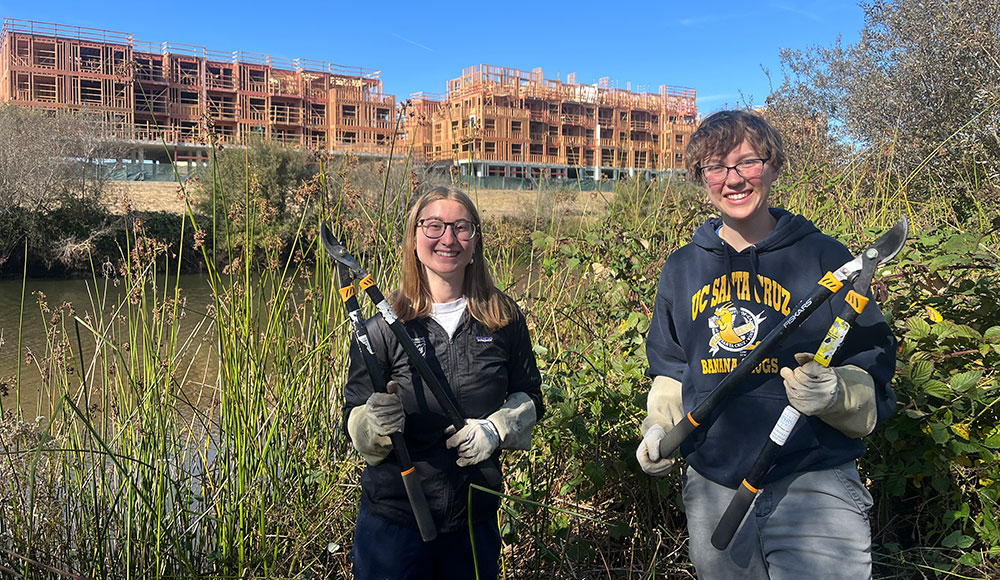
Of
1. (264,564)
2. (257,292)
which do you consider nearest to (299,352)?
(257,292)

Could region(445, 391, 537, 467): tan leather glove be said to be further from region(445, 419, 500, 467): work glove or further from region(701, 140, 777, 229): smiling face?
region(701, 140, 777, 229): smiling face

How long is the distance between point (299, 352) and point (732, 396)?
6.27 feet

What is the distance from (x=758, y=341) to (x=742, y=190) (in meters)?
0.35

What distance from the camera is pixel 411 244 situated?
1.95 meters

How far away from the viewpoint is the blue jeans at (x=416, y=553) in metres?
1.77

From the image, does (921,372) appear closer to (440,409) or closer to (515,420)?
(515,420)

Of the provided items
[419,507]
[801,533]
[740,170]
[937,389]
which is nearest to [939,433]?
[937,389]

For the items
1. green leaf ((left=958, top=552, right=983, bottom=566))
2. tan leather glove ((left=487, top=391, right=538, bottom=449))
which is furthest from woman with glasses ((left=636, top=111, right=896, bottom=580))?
green leaf ((left=958, top=552, right=983, bottom=566))

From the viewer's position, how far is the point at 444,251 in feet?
6.12

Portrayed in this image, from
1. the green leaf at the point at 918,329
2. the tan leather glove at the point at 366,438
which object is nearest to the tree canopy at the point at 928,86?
the green leaf at the point at 918,329

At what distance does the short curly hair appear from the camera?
1.59m

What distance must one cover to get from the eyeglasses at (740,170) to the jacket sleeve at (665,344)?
10.1 inches

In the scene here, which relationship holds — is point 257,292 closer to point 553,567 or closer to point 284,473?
point 284,473

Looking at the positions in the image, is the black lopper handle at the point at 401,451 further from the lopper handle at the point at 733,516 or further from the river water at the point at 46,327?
the river water at the point at 46,327
